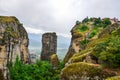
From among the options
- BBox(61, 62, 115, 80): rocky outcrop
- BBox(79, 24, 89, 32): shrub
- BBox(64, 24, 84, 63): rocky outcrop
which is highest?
BBox(79, 24, 89, 32): shrub

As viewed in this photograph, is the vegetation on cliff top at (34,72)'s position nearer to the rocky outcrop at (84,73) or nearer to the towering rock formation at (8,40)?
the towering rock formation at (8,40)

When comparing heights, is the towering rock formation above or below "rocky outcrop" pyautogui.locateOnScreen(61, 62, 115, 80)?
above

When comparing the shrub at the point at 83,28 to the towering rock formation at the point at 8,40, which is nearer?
the towering rock formation at the point at 8,40

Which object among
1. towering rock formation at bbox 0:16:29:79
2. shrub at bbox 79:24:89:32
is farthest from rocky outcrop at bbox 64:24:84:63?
towering rock formation at bbox 0:16:29:79

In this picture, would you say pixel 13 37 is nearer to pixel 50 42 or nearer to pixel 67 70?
pixel 50 42

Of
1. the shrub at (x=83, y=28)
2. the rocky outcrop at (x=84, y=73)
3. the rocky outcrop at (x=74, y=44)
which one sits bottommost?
the rocky outcrop at (x=84, y=73)

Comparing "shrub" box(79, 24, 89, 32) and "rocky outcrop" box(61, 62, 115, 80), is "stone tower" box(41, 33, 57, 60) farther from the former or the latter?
"rocky outcrop" box(61, 62, 115, 80)

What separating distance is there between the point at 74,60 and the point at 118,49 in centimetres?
1302

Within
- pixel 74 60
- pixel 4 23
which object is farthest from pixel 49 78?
pixel 74 60

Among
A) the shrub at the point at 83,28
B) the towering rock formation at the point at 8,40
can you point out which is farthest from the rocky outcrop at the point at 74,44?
the towering rock formation at the point at 8,40

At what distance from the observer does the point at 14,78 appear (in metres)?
94.7

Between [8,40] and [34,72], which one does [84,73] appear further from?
[34,72]

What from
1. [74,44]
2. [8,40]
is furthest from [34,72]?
[74,44]

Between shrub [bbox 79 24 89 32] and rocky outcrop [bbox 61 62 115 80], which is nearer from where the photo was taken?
rocky outcrop [bbox 61 62 115 80]
